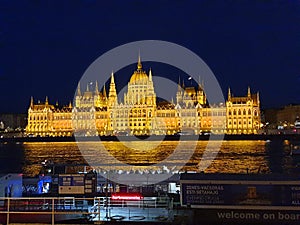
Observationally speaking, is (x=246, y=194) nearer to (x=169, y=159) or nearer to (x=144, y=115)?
(x=169, y=159)

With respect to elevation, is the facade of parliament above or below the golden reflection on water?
above

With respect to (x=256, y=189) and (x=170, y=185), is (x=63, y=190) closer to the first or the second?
(x=170, y=185)

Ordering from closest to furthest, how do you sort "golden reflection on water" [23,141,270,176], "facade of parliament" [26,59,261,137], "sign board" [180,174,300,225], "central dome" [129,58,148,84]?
"sign board" [180,174,300,225] < "golden reflection on water" [23,141,270,176] < "facade of parliament" [26,59,261,137] < "central dome" [129,58,148,84]

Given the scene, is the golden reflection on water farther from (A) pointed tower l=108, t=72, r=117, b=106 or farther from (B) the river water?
(A) pointed tower l=108, t=72, r=117, b=106

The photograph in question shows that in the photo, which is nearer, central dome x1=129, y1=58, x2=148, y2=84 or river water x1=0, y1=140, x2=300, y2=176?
river water x1=0, y1=140, x2=300, y2=176

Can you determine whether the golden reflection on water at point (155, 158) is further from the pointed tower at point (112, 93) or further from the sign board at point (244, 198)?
the pointed tower at point (112, 93)

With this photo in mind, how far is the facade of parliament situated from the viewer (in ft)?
399

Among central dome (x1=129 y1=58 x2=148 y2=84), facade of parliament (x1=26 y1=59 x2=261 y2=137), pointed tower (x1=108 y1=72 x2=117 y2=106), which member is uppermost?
central dome (x1=129 y1=58 x2=148 y2=84)

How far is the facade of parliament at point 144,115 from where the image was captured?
122m

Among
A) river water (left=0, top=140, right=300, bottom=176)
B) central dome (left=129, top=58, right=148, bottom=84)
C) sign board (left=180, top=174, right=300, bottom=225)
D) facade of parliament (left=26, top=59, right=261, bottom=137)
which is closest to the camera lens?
sign board (left=180, top=174, right=300, bottom=225)

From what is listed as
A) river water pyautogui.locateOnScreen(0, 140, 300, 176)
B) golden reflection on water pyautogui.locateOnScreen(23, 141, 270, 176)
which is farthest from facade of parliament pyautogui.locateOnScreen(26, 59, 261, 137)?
river water pyautogui.locateOnScreen(0, 140, 300, 176)

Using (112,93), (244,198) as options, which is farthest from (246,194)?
(112,93)

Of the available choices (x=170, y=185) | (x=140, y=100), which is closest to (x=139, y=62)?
(x=140, y=100)

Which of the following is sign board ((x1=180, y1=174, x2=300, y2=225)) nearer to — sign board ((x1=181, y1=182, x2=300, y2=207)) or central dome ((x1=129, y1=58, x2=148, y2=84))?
sign board ((x1=181, y1=182, x2=300, y2=207))
